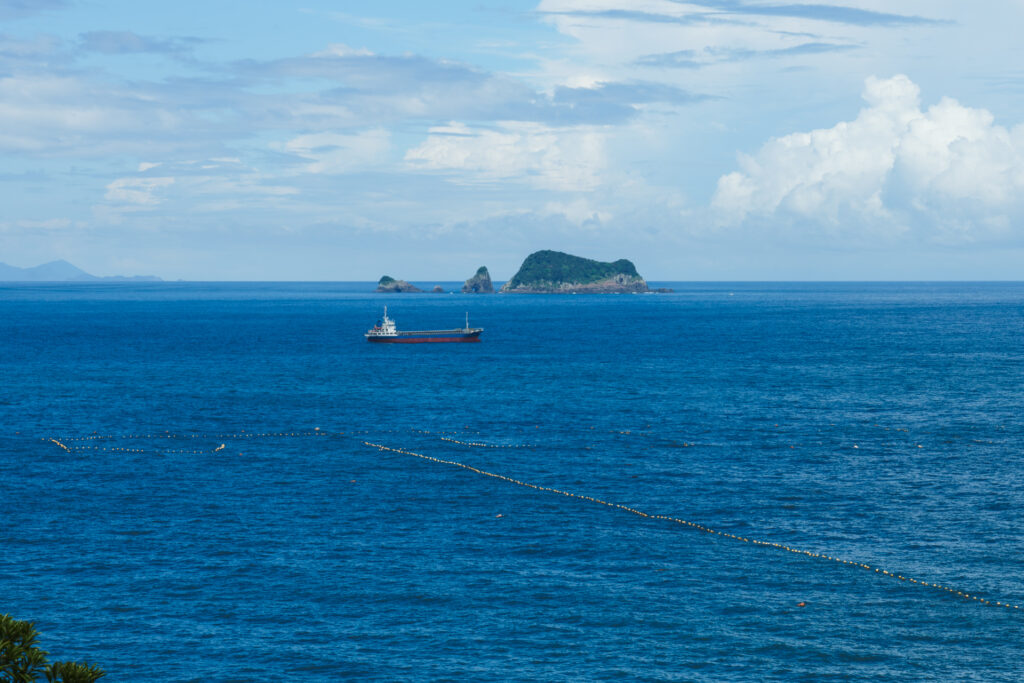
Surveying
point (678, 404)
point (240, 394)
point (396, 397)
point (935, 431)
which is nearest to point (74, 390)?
point (240, 394)

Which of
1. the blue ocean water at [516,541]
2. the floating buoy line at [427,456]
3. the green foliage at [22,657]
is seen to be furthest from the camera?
the floating buoy line at [427,456]

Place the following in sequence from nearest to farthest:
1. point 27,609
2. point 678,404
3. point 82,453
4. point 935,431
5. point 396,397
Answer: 1. point 27,609
2. point 82,453
3. point 935,431
4. point 678,404
5. point 396,397

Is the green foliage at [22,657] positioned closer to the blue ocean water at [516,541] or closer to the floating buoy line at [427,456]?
the blue ocean water at [516,541]

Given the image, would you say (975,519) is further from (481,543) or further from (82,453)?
(82,453)

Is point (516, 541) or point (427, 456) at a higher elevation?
point (427, 456)

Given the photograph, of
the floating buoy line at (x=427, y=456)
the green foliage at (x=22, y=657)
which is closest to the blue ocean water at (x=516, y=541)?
the floating buoy line at (x=427, y=456)

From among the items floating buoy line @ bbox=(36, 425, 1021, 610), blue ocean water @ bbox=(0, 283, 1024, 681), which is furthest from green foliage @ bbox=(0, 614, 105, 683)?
floating buoy line @ bbox=(36, 425, 1021, 610)

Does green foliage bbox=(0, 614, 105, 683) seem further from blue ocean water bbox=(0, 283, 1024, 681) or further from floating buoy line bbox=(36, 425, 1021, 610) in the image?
floating buoy line bbox=(36, 425, 1021, 610)

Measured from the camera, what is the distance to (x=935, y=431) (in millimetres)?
122938

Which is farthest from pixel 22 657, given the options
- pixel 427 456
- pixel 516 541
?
pixel 427 456

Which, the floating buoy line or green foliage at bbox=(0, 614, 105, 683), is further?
the floating buoy line

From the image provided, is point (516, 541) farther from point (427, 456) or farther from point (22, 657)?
point (22, 657)

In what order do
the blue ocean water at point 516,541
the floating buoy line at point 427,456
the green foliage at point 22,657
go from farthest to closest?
the floating buoy line at point 427,456 < the blue ocean water at point 516,541 < the green foliage at point 22,657

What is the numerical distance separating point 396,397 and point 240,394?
25379 mm
